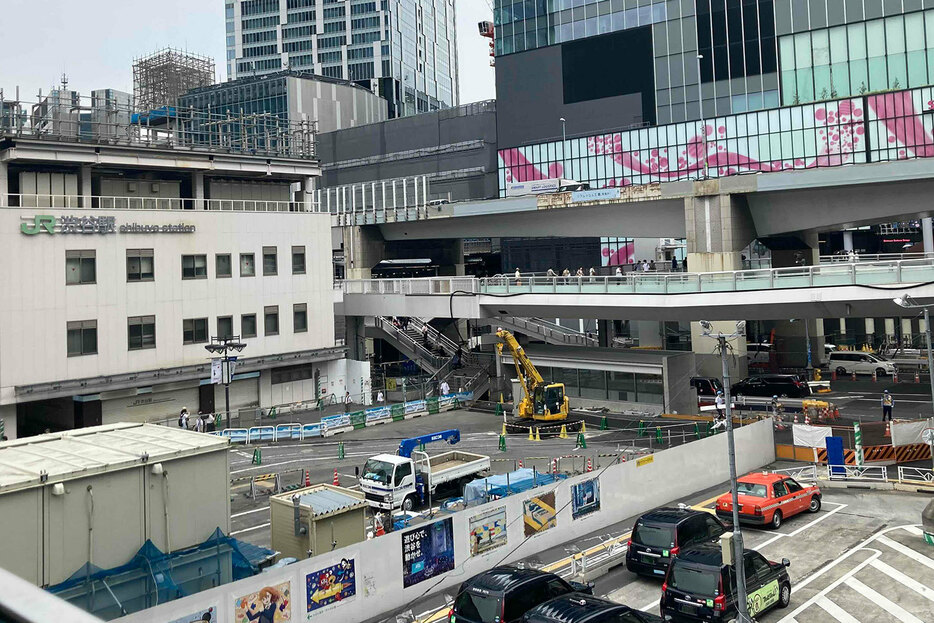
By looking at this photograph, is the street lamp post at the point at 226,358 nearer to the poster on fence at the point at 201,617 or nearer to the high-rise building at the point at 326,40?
the poster on fence at the point at 201,617

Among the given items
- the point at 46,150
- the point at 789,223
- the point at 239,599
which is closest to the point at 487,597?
the point at 239,599

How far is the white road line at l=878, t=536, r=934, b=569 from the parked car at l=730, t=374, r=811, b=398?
2675 cm

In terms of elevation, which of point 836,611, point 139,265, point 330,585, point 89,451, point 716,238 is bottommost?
point 836,611

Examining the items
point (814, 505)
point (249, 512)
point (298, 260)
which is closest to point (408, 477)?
point (249, 512)

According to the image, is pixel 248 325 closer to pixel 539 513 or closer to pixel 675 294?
pixel 675 294

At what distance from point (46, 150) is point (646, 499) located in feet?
117

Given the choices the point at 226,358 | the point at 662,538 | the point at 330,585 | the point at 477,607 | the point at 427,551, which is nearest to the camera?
the point at 477,607

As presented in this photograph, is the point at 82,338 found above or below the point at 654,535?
above

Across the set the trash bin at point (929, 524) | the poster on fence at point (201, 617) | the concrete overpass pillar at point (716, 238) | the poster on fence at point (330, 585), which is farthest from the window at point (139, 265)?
the trash bin at point (929, 524)

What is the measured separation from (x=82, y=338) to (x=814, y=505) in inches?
1405

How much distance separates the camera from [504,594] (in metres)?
17.1

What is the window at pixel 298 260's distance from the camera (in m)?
53.2

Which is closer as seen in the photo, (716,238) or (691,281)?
(691,281)

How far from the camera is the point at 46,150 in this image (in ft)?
142
